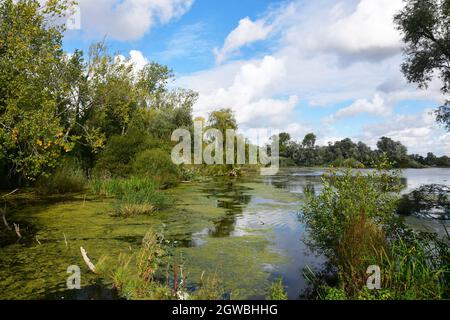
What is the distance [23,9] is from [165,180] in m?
11.6

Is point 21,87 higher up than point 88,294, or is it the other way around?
point 21,87

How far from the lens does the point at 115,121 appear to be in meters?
26.0

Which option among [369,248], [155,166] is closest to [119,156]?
[155,166]

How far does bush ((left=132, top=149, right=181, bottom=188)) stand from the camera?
20297mm

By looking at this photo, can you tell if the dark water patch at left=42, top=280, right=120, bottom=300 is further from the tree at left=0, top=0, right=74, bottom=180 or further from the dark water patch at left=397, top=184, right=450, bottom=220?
the dark water patch at left=397, top=184, right=450, bottom=220

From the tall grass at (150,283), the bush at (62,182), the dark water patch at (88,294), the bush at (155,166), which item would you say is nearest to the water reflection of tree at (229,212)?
the tall grass at (150,283)

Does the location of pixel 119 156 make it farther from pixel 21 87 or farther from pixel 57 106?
pixel 21 87

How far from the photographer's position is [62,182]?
Answer: 1647cm

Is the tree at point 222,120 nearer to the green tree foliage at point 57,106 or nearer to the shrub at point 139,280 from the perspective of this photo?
the green tree foliage at point 57,106

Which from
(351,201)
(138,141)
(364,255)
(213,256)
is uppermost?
(138,141)

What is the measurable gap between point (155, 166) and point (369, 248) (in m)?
16.1

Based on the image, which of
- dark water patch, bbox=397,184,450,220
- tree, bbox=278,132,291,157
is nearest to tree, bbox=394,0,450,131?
dark water patch, bbox=397,184,450,220
